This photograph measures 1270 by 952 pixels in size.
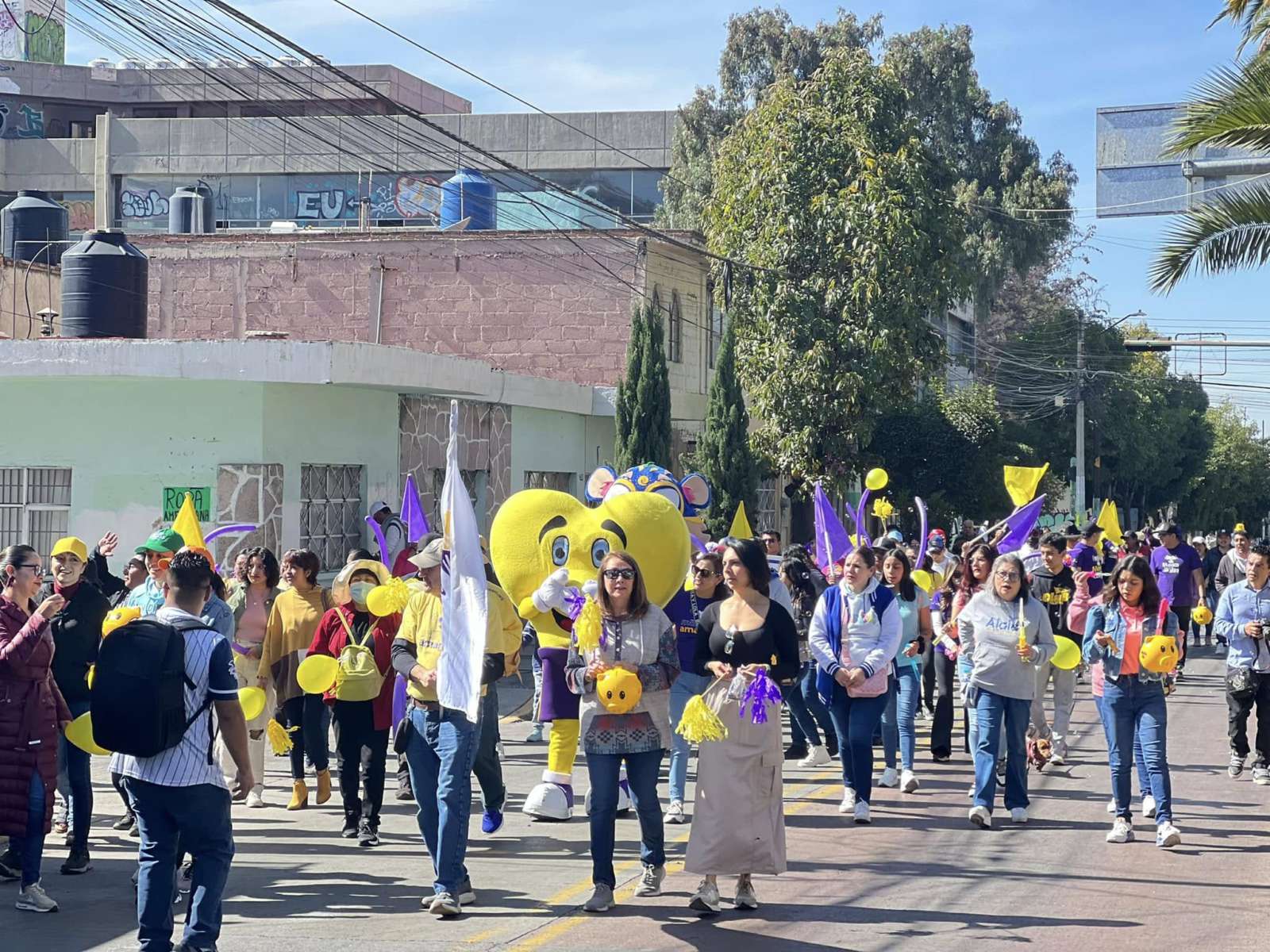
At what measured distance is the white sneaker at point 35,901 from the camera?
24.9 feet

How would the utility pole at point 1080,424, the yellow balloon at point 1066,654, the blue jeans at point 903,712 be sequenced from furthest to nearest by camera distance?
the utility pole at point 1080,424
the blue jeans at point 903,712
the yellow balloon at point 1066,654

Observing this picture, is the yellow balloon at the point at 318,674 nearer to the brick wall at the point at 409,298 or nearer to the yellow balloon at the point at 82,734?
the yellow balloon at the point at 82,734

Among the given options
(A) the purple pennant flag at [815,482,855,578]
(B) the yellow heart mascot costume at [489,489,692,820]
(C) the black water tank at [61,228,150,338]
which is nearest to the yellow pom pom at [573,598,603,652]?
(B) the yellow heart mascot costume at [489,489,692,820]

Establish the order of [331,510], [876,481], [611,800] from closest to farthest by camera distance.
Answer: [611,800] < [876,481] < [331,510]

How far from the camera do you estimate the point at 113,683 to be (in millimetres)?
6254

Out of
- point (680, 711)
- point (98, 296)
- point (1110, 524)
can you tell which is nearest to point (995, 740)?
point (680, 711)

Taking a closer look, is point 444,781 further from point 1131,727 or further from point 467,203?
point 467,203

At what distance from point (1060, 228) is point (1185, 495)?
2770 centimetres

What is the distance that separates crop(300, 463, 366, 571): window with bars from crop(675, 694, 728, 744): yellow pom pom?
36.9ft

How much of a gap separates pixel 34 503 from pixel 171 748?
40.0 feet

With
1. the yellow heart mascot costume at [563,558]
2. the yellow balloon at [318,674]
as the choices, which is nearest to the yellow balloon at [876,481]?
the yellow heart mascot costume at [563,558]

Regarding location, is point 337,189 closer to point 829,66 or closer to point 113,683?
point 829,66

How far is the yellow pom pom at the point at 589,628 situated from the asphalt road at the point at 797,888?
1.26 m

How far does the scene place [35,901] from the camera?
299 inches
